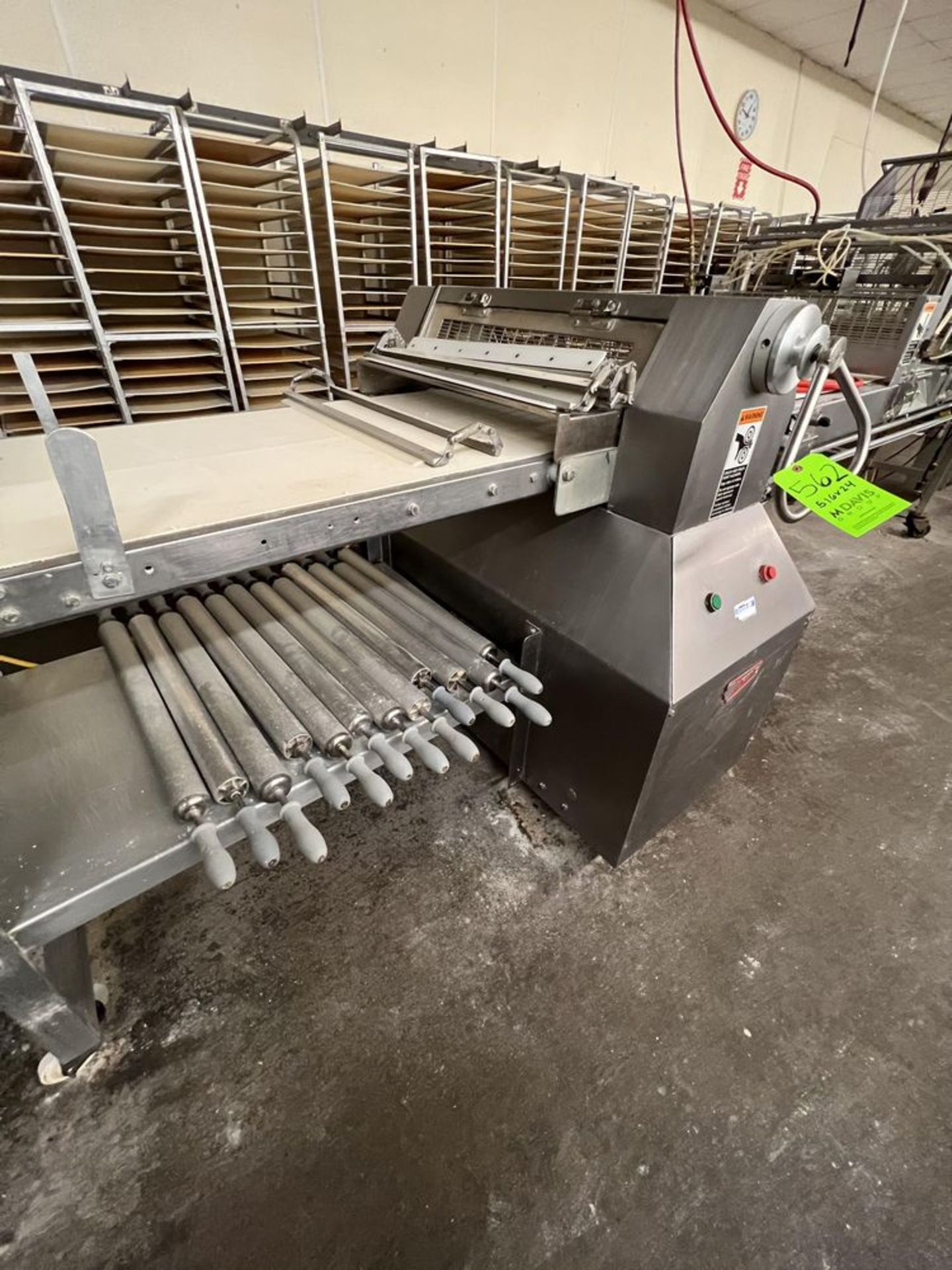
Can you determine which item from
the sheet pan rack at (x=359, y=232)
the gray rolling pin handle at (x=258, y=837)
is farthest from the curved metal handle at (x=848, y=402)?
the sheet pan rack at (x=359, y=232)

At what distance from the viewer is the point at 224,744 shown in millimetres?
941

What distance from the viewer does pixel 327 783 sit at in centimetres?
92

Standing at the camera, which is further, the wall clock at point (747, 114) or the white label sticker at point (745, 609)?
the wall clock at point (747, 114)

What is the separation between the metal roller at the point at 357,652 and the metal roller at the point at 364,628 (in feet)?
0.04

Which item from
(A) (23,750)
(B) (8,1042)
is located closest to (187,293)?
(A) (23,750)

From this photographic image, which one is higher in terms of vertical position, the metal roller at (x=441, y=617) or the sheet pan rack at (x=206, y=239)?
the sheet pan rack at (x=206, y=239)

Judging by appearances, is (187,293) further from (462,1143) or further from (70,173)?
(462,1143)

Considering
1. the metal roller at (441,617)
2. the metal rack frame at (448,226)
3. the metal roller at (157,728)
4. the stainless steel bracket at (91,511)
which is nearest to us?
the stainless steel bracket at (91,511)

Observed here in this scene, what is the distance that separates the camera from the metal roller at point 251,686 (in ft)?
3.10

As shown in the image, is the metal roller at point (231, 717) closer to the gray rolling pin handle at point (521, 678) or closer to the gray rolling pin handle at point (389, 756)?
the gray rolling pin handle at point (389, 756)

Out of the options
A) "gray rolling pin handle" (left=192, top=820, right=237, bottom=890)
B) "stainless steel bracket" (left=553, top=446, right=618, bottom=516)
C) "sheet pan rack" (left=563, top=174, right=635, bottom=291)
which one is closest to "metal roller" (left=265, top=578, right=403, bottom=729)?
"gray rolling pin handle" (left=192, top=820, right=237, bottom=890)

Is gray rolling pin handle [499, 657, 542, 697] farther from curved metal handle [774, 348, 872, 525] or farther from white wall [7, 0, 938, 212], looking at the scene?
white wall [7, 0, 938, 212]

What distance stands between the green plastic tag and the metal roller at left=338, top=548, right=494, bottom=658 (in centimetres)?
71

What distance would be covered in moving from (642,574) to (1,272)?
6.59ft
